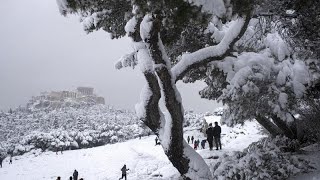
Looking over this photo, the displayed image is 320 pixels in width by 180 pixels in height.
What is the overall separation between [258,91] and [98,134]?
192 ft

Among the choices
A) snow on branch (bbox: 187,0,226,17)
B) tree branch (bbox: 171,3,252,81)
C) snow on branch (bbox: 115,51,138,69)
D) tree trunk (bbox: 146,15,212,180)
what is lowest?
tree trunk (bbox: 146,15,212,180)

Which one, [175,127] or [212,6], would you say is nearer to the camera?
[212,6]

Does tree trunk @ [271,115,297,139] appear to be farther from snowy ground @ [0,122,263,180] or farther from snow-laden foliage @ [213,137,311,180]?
snowy ground @ [0,122,263,180]

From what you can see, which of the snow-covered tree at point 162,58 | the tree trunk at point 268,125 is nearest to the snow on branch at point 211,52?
the snow-covered tree at point 162,58

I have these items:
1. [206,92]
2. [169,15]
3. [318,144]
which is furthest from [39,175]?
[169,15]

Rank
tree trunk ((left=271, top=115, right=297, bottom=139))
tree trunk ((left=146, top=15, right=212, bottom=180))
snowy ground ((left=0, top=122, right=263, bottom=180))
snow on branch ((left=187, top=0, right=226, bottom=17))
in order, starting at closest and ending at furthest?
snow on branch ((left=187, top=0, right=226, bottom=17))
tree trunk ((left=146, top=15, right=212, bottom=180))
tree trunk ((left=271, top=115, right=297, bottom=139))
snowy ground ((left=0, top=122, right=263, bottom=180))

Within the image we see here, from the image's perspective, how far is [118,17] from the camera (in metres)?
9.39

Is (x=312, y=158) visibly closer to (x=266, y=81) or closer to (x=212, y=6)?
(x=266, y=81)

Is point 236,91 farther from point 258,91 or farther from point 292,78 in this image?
point 292,78

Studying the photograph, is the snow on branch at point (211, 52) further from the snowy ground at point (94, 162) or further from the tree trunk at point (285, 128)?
the snowy ground at point (94, 162)

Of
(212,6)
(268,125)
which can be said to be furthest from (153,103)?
(268,125)

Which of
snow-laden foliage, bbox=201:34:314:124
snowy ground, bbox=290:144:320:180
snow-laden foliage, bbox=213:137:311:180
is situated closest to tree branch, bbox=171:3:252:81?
snow-laden foliage, bbox=201:34:314:124

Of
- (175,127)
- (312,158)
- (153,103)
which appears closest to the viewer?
(175,127)

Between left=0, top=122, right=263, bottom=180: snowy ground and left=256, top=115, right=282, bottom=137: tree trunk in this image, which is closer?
left=256, top=115, right=282, bottom=137: tree trunk
